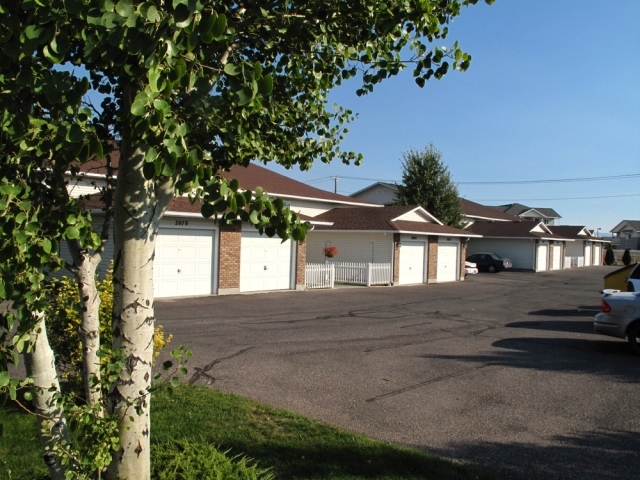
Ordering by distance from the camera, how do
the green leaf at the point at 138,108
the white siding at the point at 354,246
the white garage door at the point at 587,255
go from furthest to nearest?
the white garage door at the point at 587,255, the white siding at the point at 354,246, the green leaf at the point at 138,108

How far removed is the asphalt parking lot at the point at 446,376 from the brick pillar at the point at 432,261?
13.3m

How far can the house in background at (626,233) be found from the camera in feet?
339

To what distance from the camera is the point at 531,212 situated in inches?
3221

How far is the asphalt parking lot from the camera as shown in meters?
5.82

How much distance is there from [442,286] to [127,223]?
2665 centimetres

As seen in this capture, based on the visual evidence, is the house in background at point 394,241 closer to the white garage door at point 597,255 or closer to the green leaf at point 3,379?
the green leaf at point 3,379

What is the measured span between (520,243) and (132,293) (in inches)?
1876

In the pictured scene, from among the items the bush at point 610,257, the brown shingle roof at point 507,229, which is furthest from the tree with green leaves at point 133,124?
the bush at point 610,257

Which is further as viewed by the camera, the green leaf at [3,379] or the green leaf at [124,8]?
the green leaf at [3,379]

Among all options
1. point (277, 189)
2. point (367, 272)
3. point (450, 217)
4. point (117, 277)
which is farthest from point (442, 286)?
point (117, 277)

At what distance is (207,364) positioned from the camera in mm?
9070

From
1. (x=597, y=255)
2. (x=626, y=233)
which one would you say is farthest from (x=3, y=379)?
(x=626, y=233)

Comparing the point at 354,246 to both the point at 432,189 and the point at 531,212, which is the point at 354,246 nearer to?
the point at 432,189

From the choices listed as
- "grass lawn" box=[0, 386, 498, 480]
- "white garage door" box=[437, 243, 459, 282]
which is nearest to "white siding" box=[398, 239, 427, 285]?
"white garage door" box=[437, 243, 459, 282]
